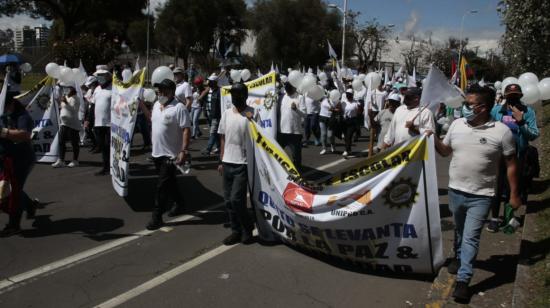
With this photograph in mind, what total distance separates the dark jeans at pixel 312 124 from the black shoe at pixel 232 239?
7841 millimetres

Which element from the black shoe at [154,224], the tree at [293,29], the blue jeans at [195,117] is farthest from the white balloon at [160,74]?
the tree at [293,29]

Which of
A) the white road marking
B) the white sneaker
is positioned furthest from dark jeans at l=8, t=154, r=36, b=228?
the white sneaker

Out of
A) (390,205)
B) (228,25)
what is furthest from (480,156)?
(228,25)

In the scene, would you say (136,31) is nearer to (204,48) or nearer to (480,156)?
(204,48)

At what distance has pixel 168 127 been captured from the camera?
6082 mm

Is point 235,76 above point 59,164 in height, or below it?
above

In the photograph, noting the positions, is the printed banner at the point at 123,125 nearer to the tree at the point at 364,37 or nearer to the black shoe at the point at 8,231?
the black shoe at the point at 8,231

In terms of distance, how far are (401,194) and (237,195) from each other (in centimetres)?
189

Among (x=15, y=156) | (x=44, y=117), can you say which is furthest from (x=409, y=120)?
(x=44, y=117)

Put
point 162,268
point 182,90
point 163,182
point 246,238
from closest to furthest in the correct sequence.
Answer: point 162,268
point 246,238
point 163,182
point 182,90

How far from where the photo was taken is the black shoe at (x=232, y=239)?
5.55 metres

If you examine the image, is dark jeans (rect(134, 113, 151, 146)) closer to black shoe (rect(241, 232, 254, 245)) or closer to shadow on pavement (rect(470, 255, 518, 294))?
black shoe (rect(241, 232, 254, 245))

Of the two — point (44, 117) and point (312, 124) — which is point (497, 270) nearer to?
point (44, 117)

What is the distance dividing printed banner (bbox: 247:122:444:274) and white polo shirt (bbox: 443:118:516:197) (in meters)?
0.24
